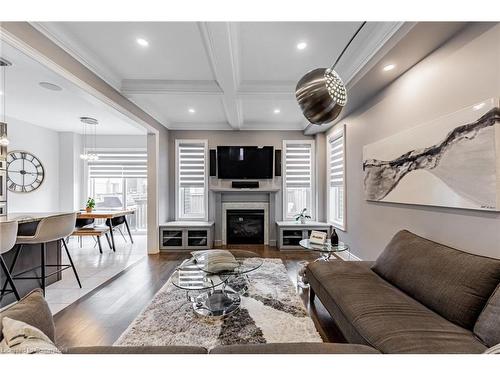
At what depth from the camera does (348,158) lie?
12.3 feet

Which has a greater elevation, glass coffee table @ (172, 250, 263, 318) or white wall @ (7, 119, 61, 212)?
white wall @ (7, 119, 61, 212)

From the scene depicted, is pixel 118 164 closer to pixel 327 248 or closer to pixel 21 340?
pixel 327 248

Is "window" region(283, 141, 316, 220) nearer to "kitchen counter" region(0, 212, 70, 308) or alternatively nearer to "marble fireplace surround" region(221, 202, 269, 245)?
"marble fireplace surround" region(221, 202, 269, 245)

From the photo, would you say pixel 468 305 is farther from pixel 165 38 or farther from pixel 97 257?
pixel 97 257

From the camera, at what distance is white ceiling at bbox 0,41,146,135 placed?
2.32 metres

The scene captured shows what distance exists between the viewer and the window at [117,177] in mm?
6129

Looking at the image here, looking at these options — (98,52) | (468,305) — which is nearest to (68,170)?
(98,52)

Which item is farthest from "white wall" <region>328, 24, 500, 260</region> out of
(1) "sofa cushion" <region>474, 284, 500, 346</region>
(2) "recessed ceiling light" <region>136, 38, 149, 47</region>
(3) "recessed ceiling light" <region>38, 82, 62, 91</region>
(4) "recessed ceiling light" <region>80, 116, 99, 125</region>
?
(4) "recessed ceiling light" <region>80, 116, 99, 125</region>

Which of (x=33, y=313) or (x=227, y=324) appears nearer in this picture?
(x=33, y=313)

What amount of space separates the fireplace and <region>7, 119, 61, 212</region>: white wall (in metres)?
4.51

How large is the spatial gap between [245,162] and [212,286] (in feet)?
10.1

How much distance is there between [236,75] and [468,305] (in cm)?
297

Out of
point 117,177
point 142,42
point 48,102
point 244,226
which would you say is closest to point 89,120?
point 48,102

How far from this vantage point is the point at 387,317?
1374 mm
